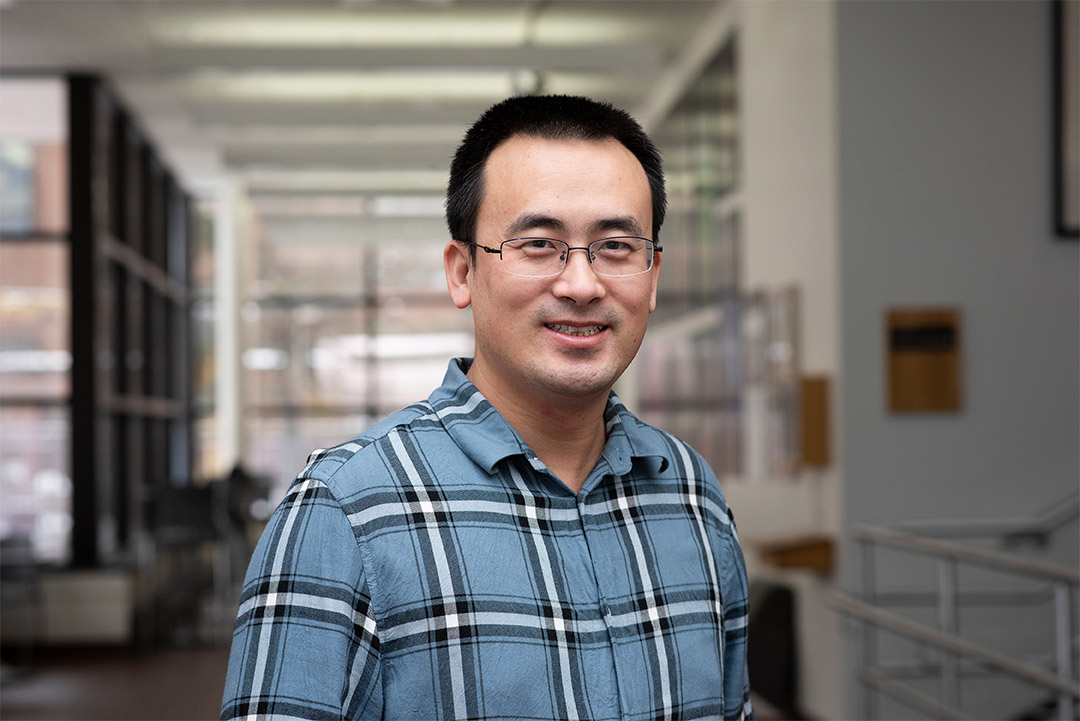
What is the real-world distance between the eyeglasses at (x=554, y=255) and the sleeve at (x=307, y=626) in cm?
31

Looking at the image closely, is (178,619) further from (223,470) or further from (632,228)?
(632,228)

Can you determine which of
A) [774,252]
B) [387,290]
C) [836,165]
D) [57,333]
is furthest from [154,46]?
[387,290]

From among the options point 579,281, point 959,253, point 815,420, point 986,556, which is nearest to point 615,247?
point 579,281

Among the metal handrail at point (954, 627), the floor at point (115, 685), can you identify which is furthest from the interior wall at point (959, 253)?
the floor at point (115, 685)

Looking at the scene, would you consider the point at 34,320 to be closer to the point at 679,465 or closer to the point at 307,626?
the point at 679,465

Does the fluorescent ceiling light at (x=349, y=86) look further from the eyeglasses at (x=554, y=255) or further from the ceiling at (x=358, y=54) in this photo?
the eyeglasses at (x=554, y=255)

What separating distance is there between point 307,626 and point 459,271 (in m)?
0.46

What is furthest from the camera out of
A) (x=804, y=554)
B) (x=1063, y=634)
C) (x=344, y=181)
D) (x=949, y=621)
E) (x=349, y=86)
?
(x=344, y=181)

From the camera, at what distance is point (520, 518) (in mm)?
1222

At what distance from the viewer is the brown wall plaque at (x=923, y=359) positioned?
4.96 meters

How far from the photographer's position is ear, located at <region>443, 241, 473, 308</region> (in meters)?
1.34

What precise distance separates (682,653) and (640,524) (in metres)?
0.15

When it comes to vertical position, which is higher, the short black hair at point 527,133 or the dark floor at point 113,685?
the short black hair at point 527,133

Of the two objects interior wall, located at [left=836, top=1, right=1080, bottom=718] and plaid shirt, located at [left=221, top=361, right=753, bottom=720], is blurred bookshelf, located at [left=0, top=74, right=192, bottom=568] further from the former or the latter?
plaid shirt, located at [left=221, top=361, right=753, bottom=720]
